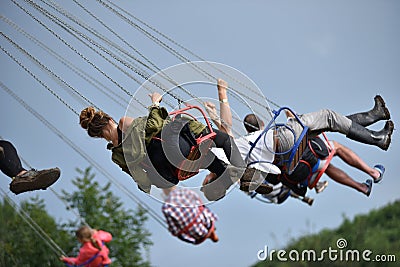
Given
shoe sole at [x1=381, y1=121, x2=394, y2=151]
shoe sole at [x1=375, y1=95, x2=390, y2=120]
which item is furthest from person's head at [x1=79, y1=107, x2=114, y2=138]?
shoe sole at [x1=375, y1=95, x2=390, y2=120]

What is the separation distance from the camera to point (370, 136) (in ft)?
27.6

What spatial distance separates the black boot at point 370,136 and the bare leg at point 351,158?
0.85 m

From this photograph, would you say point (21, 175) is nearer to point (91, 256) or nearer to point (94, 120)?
point (94, 120)

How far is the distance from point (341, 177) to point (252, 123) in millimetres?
1231

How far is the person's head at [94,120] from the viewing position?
296 inches

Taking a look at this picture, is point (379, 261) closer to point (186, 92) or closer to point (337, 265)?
point (337, 265)

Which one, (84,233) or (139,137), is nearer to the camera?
(139,137)

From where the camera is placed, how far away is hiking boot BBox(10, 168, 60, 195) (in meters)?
8.14

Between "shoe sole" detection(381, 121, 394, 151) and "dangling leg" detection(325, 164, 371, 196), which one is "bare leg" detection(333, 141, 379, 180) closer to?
"dangling leg" detection(325, 164, 371, 196)

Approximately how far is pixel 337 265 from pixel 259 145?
12059mm

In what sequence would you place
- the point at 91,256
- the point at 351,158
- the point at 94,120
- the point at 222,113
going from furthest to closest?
the point at 91,256
the point at 351,158
the point at 222,113
the point at 94,120

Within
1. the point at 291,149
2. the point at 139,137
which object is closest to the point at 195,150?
the point at 139,137

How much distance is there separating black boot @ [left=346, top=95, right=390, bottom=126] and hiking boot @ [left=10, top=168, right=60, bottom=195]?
113 inches

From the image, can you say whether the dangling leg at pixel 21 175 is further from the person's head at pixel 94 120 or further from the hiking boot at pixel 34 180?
the person's head at pixel 94 120
